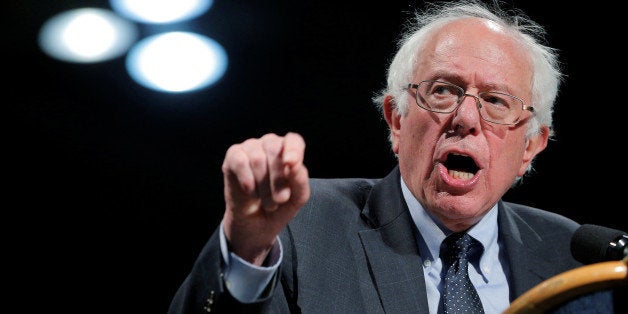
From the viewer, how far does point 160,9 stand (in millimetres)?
2568

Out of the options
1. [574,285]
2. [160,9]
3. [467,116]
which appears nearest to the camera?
[574,285]

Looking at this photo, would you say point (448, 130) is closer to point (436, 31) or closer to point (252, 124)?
point (436, 31)

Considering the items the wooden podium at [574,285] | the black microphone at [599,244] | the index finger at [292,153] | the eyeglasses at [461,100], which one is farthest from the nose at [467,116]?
the wooden podium at [574,285]

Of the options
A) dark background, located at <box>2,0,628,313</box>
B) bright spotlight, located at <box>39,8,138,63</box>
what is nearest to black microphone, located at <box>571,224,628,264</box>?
dark background, located at <box>2,0,628,313</box>

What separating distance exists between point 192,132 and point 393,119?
0.86 meters

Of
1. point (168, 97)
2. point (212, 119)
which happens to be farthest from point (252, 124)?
point (168, 97)

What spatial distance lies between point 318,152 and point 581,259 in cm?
140

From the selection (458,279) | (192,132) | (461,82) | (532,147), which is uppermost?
(461,82)

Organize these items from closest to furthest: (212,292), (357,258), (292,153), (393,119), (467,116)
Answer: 1. (292,153)
2. (212,292)
3. (357,258)
4. (467,116)
5. (393,119)

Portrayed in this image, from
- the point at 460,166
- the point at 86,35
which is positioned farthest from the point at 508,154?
the point at 86,35

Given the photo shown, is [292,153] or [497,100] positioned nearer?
[292,153]

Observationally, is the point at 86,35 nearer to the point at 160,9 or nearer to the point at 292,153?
the point at 160,9

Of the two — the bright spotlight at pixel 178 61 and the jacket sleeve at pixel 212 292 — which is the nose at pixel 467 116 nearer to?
the jacket sleeve at pixel 212 292

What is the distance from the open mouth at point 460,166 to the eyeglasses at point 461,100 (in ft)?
0.39
